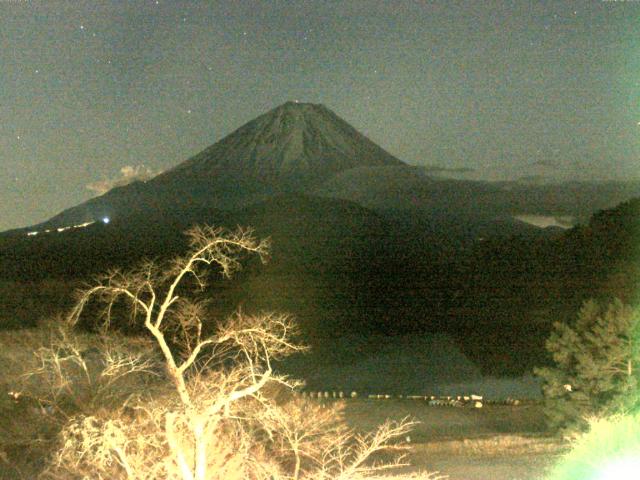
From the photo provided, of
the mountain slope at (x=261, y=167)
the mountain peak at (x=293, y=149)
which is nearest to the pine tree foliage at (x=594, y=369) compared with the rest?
the mountain slope at (x=261, y=167)

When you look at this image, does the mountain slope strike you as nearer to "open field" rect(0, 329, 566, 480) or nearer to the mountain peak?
the mountain peak

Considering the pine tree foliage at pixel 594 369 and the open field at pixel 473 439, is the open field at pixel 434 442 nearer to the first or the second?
the open field at pixel 473 439

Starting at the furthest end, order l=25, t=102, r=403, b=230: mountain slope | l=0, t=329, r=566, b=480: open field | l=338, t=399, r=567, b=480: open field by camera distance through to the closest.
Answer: l=25, t=102, r=403, b=230: mountain slope → l=338, t=399, r=567, b=480: open field → l=0, t=329, r=566, b=480: open field

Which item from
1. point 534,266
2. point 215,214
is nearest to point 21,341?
point 534,266

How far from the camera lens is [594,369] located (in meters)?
17.3

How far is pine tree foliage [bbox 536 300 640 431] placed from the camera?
54.9ft

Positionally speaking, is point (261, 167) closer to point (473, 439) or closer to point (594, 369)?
point (473, 439)

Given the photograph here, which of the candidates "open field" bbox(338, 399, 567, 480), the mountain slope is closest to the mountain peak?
the mountain slope

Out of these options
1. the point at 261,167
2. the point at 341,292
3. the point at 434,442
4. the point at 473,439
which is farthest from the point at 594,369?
the point at 261,167

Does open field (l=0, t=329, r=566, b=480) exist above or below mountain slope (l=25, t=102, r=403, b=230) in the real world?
below

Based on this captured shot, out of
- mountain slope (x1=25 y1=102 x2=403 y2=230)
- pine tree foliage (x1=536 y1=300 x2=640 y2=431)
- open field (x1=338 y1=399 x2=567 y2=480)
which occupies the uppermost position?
mountain slope (x1=25 y1=102 x2=403 y2=230)

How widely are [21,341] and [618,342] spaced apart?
15.5 metres

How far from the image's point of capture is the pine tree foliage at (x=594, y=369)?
16719 millimetres

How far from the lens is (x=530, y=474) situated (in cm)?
1253
